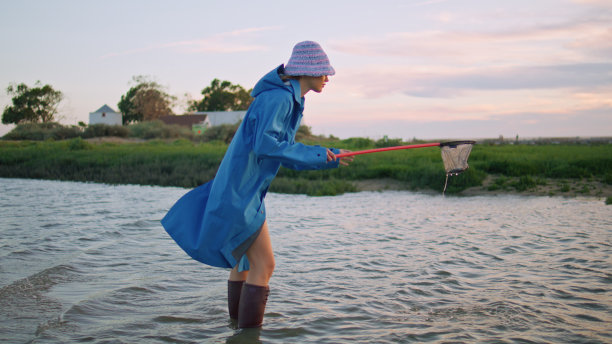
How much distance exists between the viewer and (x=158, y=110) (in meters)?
72.6

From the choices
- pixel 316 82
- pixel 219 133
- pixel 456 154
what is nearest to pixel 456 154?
pixel 456 154

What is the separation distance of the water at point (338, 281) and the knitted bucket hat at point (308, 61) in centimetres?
174

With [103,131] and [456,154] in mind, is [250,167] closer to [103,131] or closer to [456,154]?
[456,154]

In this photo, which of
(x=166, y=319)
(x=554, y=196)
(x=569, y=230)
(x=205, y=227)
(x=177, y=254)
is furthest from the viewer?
(x=554, y=196)

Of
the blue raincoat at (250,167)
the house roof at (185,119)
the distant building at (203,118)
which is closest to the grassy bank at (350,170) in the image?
the blue raincoat at (250,167)

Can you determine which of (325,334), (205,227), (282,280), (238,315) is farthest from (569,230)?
(205,227)

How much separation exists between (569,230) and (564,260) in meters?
1.88

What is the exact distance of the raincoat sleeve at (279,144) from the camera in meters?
2.93

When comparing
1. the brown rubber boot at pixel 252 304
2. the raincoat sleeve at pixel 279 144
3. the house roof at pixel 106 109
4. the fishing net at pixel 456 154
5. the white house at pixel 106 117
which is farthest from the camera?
the house roof at pixel 106 109

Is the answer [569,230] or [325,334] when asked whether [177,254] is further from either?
[569,230]

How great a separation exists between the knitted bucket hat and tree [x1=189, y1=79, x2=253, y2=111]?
256 feet

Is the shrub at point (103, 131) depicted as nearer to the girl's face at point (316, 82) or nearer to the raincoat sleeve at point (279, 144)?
the girl's face at point (316, 82)

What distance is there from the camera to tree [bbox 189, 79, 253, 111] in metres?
81.6

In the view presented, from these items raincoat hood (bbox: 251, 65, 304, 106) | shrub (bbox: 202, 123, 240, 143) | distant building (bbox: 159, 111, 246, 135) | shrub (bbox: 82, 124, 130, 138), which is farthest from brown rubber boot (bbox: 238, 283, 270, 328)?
distant building (bbox: 159, 111, 246, 135)
